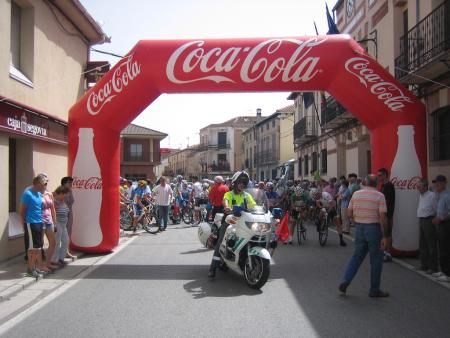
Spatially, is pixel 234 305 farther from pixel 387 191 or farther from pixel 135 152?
pixel 135 152

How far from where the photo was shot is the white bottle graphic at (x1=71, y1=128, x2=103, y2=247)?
10453 mm

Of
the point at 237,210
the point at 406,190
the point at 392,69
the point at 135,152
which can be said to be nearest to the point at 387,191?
the point at 406,190

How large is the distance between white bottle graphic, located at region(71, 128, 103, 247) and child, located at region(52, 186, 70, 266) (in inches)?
32.9

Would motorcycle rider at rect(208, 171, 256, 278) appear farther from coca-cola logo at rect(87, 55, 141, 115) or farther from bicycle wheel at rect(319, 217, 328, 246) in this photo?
bicycle wheel at rect(319, 217, 328, 246)

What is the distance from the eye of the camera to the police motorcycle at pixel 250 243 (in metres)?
7.44

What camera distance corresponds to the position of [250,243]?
7734 millimetres

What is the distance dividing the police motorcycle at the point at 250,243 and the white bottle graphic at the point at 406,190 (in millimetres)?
3247

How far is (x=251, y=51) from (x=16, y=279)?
5926 mm

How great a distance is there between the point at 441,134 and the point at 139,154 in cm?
4418

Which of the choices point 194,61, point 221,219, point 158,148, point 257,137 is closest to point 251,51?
point 194,61

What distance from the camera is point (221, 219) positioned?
8820mm

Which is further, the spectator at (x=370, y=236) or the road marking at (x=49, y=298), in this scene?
the spectator at (x=370, y=236)

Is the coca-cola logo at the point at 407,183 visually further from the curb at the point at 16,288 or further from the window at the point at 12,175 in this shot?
the window at the point at 12,175

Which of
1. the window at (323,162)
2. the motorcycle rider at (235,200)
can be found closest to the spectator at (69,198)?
the motorcycle rider at (235,200)
